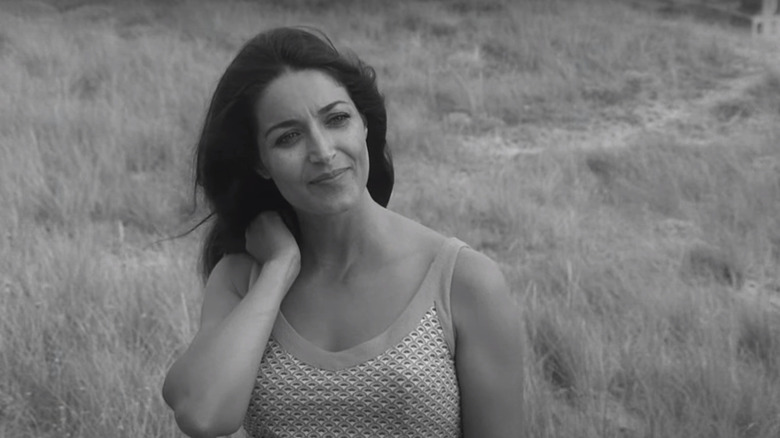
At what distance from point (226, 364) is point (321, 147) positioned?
19.6 inches

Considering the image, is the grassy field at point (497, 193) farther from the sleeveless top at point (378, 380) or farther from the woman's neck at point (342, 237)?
the sleeveless top at point (378, 380)

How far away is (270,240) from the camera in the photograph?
87.7 inches

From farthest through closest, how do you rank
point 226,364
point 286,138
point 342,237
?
point 342,237, point 286,138, point 226,364

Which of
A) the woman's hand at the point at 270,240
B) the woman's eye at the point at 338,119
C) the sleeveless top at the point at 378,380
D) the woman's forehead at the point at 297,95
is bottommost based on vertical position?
the sleeveless top at the point at 378,380

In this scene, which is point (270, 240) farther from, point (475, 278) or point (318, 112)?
point (475, 278)

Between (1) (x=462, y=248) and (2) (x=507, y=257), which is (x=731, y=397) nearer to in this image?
(1) (x=462, y=248)

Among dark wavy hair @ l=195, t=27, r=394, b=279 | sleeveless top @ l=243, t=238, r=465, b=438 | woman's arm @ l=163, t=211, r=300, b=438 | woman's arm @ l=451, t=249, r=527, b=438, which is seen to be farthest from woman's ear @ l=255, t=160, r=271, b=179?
woman's arm @ l=451, t=249, r=527, b=438

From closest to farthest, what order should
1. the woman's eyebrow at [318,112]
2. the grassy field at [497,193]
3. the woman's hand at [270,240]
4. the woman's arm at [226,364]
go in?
the woman's arm at [226,364]
the woman's eyebrow at [318,112]
the woman's hand at [270,240]
the grassy field at [497,193]

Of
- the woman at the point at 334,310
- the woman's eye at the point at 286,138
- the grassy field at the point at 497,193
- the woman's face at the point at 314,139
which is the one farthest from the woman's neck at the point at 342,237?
the grassy field at the point at 497,193

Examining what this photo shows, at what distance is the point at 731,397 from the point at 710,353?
0.92 ft

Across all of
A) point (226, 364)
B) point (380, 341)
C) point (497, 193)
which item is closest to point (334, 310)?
point (380, 341)

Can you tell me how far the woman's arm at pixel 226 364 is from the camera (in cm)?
196

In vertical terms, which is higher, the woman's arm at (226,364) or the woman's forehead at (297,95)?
the woman's forehead at (297,95)

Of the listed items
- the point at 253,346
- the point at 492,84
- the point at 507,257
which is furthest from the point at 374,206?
the point at 492,84
